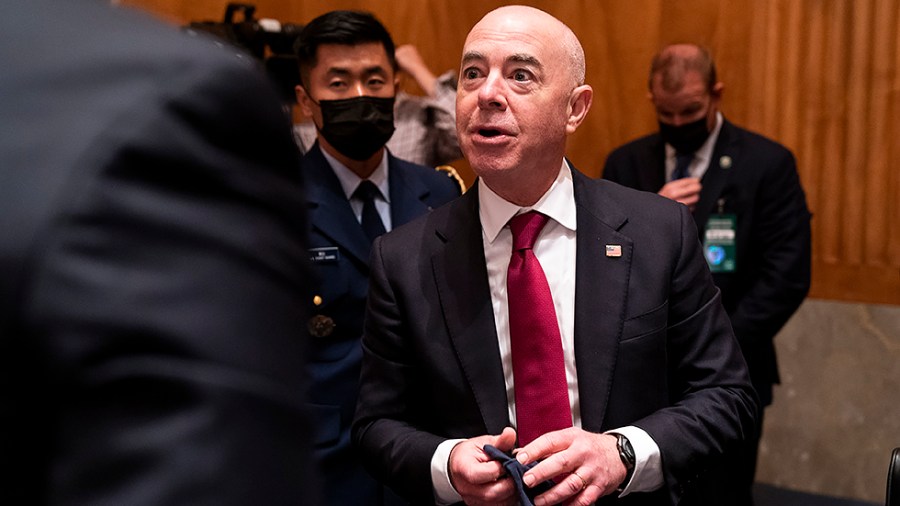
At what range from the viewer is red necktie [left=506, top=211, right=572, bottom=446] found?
191 cm

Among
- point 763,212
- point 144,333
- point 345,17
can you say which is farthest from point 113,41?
point 763,212

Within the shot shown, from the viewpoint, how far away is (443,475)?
6.14ft

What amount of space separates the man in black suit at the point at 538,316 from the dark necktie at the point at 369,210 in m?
0.64

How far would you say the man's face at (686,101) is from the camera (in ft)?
11.9

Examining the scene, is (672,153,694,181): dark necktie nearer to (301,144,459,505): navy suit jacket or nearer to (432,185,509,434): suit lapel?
(301,144,459,505): navy suit jacket

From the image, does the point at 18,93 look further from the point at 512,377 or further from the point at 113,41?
the point at 512,377

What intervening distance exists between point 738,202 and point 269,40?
1.74 metres

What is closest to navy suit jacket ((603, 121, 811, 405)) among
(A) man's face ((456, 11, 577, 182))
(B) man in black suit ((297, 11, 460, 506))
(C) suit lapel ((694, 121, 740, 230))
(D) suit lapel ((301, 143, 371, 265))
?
(C) suit lapel ((694, 121, 740, 230))

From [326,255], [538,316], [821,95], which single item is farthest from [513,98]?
[821,95]

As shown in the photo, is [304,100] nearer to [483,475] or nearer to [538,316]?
[538,316]

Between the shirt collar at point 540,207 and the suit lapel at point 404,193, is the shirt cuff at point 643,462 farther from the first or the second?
the suit lapel at point 404,193

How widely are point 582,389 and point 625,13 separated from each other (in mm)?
3064

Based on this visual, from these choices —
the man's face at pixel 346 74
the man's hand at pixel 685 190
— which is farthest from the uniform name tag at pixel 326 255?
the man's hand at pixel 685 190

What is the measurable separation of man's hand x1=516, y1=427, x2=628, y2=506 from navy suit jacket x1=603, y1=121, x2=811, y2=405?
1887mm
